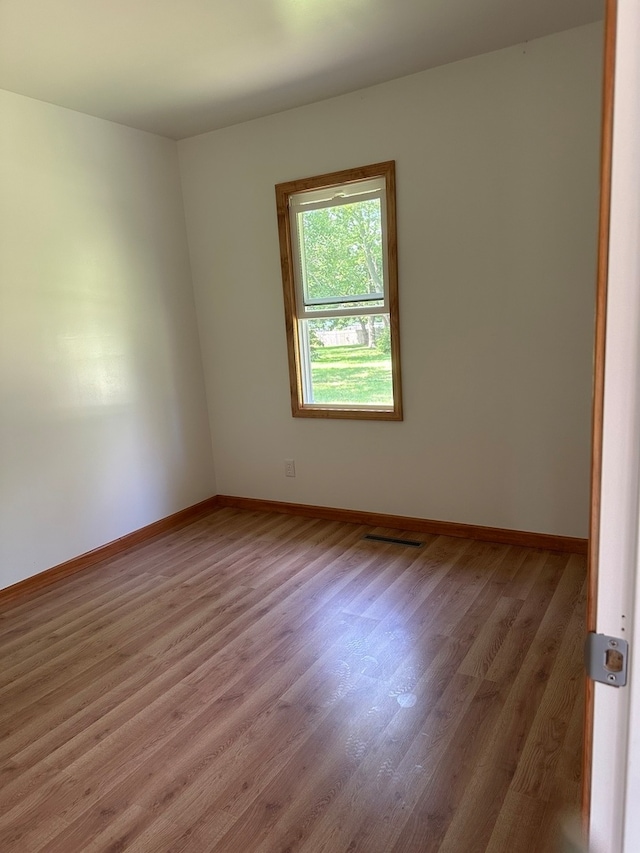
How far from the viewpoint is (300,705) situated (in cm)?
217

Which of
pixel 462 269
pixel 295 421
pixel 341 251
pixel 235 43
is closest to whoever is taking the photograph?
pixel 235 43

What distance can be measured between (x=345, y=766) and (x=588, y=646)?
1.48 m

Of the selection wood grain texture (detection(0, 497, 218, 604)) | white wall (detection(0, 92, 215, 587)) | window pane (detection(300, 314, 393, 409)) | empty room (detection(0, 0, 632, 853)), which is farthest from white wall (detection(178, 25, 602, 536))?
wood grain texture (detection(0, 497, 218, 604))

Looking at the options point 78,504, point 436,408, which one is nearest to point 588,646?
point 436,408

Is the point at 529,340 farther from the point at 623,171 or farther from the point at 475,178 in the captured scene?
the point at 623,171

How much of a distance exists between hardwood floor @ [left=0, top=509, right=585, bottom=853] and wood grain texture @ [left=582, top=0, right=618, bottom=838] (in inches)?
47.1

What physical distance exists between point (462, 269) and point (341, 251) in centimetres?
83

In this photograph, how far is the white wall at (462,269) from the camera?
2980 mm

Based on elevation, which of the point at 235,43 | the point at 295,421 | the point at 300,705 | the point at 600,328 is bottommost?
the point at 300,705

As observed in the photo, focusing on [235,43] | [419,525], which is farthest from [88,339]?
[419,525]

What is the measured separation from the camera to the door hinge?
2.11ft

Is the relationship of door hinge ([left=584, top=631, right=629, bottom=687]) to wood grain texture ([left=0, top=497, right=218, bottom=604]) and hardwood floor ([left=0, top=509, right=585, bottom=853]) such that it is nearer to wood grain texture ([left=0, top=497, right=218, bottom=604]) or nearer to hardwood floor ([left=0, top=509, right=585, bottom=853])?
hardwood floor ([left=0, top=509, right=585, bottom=853])

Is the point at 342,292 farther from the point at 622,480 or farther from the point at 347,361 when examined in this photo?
the point at 622,480

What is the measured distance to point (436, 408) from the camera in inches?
139
